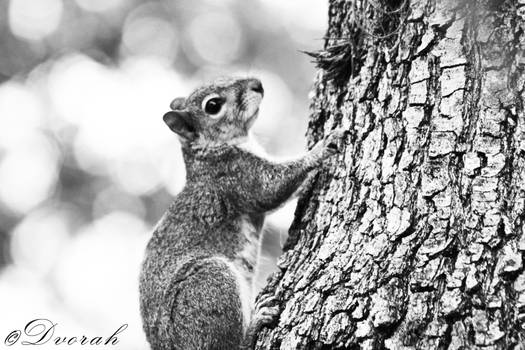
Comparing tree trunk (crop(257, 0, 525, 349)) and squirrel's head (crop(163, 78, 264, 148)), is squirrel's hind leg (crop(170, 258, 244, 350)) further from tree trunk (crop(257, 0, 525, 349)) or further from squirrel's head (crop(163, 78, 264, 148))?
squirrel's head (crop(163, 78, 264, 148))

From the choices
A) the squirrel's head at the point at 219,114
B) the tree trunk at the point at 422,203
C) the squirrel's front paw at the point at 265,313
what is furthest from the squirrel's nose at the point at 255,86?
the squirrel's front paw at the point at 265,313

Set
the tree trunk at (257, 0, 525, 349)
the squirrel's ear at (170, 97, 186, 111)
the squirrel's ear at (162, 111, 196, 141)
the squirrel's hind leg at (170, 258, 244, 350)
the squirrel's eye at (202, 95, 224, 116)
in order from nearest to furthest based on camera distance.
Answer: the tree trunk at (257, 0, 525, 349) < the squirrel's hind leg at (170, 258, 244, 350) < the squirrel's ear at (162, 111, 196, 141) < the squirrel's eye at (202, 95, 224, 116) < the squirrel's ear at (170, 97, 186, 111)

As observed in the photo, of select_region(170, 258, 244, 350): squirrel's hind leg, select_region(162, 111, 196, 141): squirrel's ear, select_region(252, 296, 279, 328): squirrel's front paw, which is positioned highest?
select_region(162, 111, 196, 141): squirrel's ear

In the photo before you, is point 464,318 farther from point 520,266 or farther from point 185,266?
point 185,266

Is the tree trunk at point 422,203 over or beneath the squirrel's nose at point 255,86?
beneath

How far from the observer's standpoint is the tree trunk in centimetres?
257

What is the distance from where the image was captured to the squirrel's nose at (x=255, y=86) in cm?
462

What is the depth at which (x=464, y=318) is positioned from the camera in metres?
2.49

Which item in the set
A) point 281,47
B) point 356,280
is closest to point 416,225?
point 356,280

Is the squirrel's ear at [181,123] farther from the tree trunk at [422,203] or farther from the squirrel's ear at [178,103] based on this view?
the tree trunk at [422,203]

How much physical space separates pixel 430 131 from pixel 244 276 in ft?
5.48

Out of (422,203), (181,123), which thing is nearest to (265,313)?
(422,203)

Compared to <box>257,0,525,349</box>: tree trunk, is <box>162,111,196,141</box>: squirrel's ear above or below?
above

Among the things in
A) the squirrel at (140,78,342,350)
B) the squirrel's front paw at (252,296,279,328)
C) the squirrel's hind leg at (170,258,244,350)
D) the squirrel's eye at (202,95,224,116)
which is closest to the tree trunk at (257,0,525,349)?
the squirrel's front paw at (252,296,279,328)
